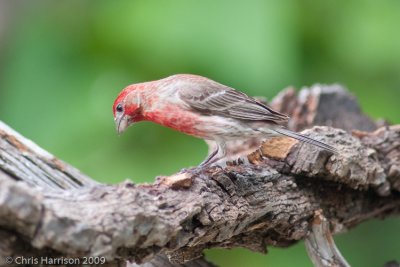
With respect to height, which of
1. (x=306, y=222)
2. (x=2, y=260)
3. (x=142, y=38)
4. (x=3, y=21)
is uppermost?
(x=3, y=21)

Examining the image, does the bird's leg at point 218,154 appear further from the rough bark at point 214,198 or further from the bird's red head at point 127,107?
the bird's red head at point 127,107

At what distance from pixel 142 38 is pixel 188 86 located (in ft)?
3.36

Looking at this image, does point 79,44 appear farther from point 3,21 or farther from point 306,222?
point 306,222

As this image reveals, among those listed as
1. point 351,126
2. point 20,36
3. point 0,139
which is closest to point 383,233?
point 351,126

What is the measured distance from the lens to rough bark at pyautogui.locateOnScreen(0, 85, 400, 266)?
2.58m

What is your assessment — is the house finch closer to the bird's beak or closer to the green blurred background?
the bird's beak

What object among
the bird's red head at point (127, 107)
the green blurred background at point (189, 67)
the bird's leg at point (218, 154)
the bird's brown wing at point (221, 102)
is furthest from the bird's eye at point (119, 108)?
the green blurred background at point (189, 67)

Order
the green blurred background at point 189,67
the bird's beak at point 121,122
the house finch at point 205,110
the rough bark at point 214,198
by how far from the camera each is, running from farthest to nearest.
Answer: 1. the green blurred background at point 189,67
2. the bird's beak at point 121,122
3. the house finch at point 205,110
4. the rough bark at point 214,198

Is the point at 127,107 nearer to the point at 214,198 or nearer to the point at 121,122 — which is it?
the point at 121,122

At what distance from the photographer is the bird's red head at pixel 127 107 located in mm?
4492

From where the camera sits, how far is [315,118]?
5402mm

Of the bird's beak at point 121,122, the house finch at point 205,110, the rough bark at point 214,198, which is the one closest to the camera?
the rough bark at point 214,198

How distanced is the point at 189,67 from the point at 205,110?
0.89 m

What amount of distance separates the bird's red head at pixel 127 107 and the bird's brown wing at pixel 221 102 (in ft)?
0.90
